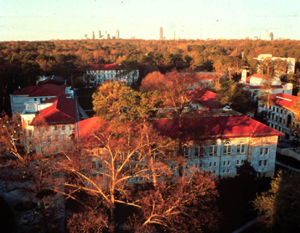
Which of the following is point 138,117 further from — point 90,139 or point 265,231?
point 265,231

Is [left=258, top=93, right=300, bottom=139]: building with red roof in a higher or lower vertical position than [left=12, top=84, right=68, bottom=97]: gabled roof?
lower

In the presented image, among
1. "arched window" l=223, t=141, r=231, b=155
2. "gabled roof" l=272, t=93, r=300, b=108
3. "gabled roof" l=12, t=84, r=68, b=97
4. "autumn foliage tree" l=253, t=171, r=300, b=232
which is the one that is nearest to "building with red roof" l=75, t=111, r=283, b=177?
"arched window" l=223, t=141, r=231, b=155

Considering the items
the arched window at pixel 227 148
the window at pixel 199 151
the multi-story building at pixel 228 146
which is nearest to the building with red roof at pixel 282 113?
the multi-story building at pixel 228 146

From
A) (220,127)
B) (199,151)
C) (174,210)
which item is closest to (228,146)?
(220,127)

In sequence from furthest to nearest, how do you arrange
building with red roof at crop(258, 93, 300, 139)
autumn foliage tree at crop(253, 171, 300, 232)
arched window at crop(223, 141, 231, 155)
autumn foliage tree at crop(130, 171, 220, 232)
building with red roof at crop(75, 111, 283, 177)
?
building with red roof at crop(258, 93, 300, 139) → arched window at crop(223, 141, 231, 155) → building with red roof at crop(75, 111, 283, 177) → autumn foliage tree at crop(253, 171, 300, 232) → autumn foliage tree at crop(130, 171, 220, 232)

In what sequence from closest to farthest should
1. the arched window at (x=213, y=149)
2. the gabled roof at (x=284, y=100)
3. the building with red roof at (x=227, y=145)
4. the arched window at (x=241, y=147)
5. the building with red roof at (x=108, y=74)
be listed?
the building with red roof at (x=227, y=145)
the arched window at (x=213, y=149)
the arched window at (x=241, y=147)
the gabled roof at (x=284, y=100)
the building with red roof at (x=108, y=74)

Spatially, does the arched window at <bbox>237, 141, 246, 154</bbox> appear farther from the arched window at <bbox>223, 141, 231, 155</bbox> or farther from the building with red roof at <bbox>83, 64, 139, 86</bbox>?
the building with red roof at <bbox>83, 64, 139, 86</bbox>

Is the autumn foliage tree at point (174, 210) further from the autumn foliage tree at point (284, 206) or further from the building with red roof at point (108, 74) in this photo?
the building with red roof at point (108, 74)
